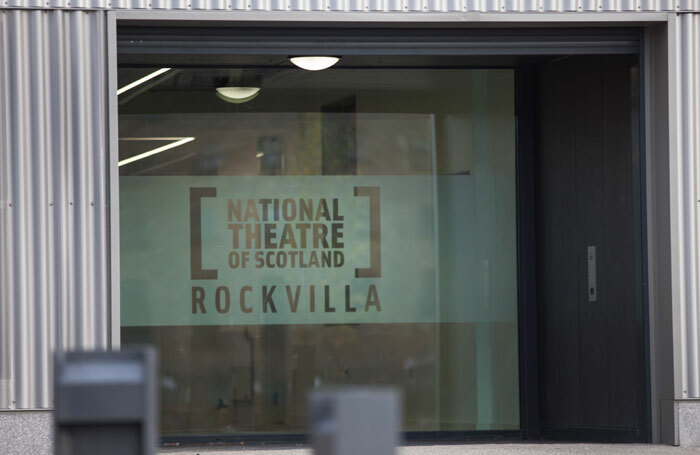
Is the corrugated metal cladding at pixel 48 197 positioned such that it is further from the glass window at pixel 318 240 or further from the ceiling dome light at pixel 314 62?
the ceiling dome light at pixel 314 62

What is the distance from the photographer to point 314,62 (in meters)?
9.40

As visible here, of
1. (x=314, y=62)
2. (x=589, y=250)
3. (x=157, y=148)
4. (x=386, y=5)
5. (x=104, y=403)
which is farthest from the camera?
(x=157, y=148)

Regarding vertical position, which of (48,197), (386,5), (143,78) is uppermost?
(386,5)

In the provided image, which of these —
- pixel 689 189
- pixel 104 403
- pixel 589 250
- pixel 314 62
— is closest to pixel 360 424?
pixel 104 403

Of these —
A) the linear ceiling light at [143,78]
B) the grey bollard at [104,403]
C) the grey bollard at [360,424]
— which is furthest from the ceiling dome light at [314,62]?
the grey bollard at [360,424]

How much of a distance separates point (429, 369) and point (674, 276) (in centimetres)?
264

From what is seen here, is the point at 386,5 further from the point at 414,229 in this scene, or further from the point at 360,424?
the point at 360,424

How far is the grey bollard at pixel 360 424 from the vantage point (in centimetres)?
333

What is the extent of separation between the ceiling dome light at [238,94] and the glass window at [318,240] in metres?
A: 0.03

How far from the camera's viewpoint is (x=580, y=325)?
31.7 feet

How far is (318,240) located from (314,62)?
1.68 meters

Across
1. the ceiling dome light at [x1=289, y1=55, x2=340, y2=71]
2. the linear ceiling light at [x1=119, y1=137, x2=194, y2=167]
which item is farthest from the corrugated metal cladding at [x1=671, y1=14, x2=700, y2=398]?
the linear ceiling light at [x1=119, y1=137, x2=194, y2=167]

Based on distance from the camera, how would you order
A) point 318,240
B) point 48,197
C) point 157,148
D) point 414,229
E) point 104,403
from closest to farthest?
point 104,403 < point 48,197 < point 157,148 < point 318,240 < point 414,229

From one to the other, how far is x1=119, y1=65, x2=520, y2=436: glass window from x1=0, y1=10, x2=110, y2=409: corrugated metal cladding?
61.5 inches
